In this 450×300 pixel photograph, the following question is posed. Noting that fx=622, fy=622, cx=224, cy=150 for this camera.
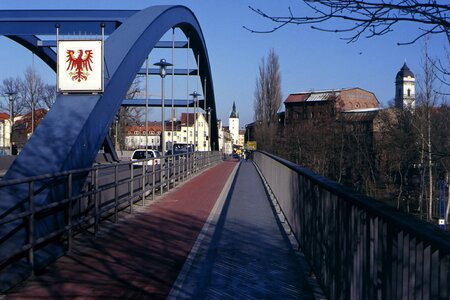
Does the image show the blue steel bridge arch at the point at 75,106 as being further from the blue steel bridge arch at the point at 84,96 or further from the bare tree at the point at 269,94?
the bare tree at the point at 269,94

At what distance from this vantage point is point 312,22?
14.1 feet

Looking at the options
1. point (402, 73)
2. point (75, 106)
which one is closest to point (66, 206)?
point (75, 106)

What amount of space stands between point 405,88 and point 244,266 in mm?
36366

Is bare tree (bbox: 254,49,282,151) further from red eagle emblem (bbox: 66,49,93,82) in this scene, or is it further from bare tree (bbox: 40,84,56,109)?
red eagle emblem (bbox: 66,49,93,82)

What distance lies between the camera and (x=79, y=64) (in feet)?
45.7

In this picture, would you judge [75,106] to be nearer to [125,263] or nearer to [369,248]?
[125,263]

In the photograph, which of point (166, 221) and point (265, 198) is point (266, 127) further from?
point (166, 221)

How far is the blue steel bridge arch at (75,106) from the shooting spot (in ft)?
28.7

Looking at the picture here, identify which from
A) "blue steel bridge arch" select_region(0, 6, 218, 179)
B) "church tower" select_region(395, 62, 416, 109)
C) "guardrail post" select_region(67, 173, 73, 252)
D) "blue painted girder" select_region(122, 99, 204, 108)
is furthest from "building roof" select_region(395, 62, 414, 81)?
"guardrail post" select_region(67, 173, 73, 252)

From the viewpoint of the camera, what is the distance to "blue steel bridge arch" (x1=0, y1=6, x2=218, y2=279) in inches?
344

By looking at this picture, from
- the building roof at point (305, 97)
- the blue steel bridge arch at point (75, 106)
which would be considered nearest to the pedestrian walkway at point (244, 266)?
the blue steel bridge arch at point (75, 106)

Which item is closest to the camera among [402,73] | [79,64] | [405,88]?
[79,64]

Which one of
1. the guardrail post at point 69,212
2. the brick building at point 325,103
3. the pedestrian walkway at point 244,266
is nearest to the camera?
the pedestrian walkway at point 244,266

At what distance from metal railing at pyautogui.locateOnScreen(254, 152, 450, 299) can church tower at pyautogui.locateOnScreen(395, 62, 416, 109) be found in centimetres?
2793
